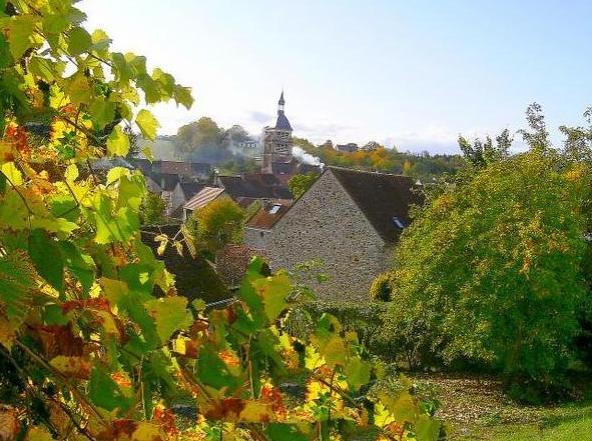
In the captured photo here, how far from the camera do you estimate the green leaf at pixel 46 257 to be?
1.02 metres

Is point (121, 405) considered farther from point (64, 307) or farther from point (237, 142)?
point (237, 142)

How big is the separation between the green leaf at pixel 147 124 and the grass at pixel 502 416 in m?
9.91

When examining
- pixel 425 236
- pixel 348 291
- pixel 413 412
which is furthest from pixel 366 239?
pixel 413 412

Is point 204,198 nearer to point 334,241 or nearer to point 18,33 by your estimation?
point 334,241

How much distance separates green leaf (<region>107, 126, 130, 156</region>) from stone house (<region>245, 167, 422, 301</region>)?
972 inches

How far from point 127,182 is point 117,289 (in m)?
0.26

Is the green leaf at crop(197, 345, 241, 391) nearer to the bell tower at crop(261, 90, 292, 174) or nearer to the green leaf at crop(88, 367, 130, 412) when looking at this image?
the green leaf at crop(88, 367, 130, 412)

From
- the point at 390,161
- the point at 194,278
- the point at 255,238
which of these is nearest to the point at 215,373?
the point at 194,278

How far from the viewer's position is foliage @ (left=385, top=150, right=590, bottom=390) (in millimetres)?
16047

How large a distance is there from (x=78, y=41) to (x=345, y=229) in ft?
86.0

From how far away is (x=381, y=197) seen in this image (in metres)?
28.6

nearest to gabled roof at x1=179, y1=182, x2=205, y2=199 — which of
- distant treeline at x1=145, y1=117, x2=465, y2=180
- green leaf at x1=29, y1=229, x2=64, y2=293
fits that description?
distant treeline at x1=145, y1=117, x2=465, y2=180

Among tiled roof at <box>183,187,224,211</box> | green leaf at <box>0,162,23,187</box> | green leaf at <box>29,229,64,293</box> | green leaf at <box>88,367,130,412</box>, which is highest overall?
tiled roof at <box>183,187,224,211</box>

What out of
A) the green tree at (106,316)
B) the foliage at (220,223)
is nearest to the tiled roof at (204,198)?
the foliage at (220,223)
